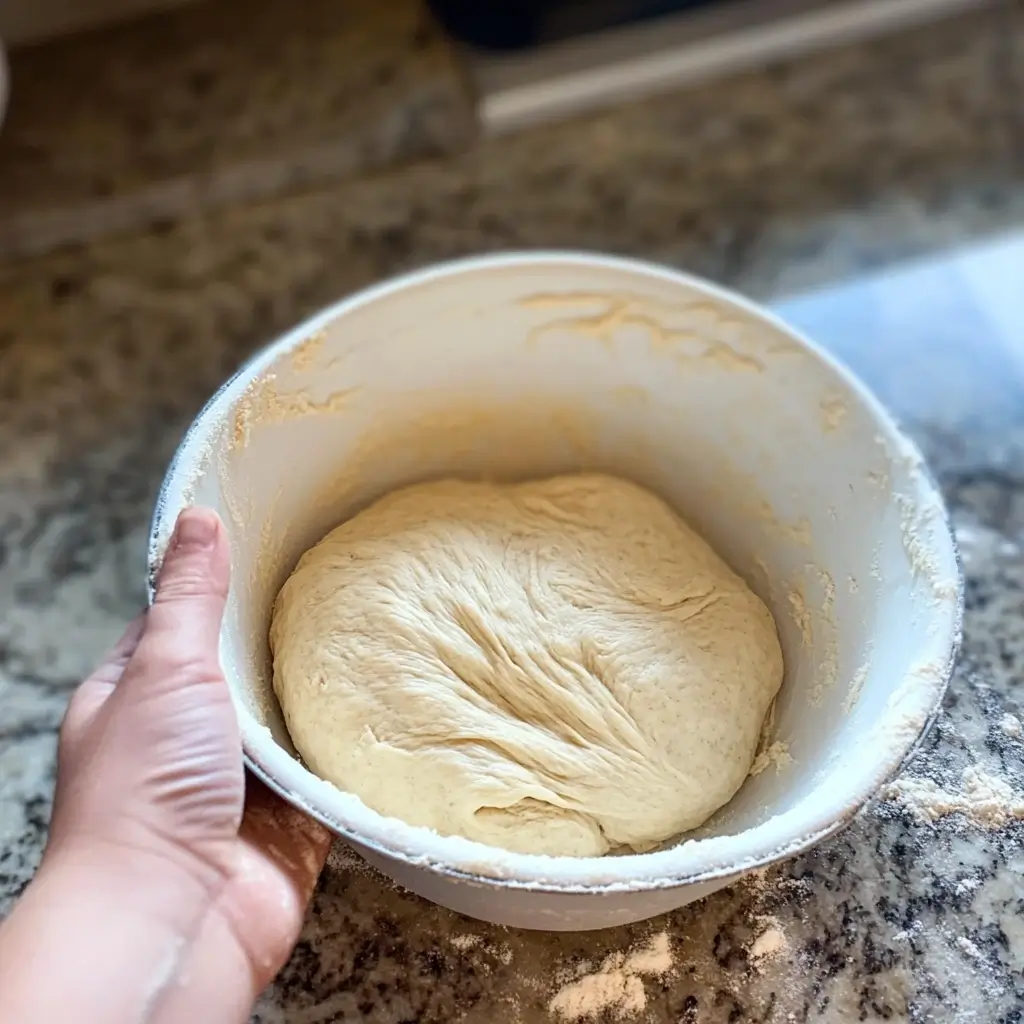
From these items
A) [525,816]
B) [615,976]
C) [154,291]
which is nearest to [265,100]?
[154,291]

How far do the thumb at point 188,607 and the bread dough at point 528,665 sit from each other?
0.44 feet

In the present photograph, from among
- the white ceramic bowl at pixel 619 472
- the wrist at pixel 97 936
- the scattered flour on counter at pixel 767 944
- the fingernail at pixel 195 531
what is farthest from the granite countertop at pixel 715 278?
the fingernail at pixel 195 531

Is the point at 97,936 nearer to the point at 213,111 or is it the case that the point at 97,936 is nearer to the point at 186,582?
the point at 186,582

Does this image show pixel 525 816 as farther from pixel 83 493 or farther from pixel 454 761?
pixel 83 493

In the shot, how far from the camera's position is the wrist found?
64cm

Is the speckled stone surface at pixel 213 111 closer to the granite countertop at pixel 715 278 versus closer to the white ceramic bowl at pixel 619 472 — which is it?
the granite countertop at pixel 715 278

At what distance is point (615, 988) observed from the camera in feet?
2.78

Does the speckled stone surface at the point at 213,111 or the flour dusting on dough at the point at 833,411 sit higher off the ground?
the speckled stone surface at the point at 213,111

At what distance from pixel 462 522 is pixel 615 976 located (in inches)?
16.1

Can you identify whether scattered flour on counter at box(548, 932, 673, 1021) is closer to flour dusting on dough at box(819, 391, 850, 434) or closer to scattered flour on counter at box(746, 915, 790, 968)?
scattered flour on counter at box(746, 915, 790, 968)

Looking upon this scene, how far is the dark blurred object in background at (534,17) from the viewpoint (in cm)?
136

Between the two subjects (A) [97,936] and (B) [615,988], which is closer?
(A) [97,936]

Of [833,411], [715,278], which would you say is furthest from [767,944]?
[715,278]

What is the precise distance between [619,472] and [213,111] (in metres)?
0.80
